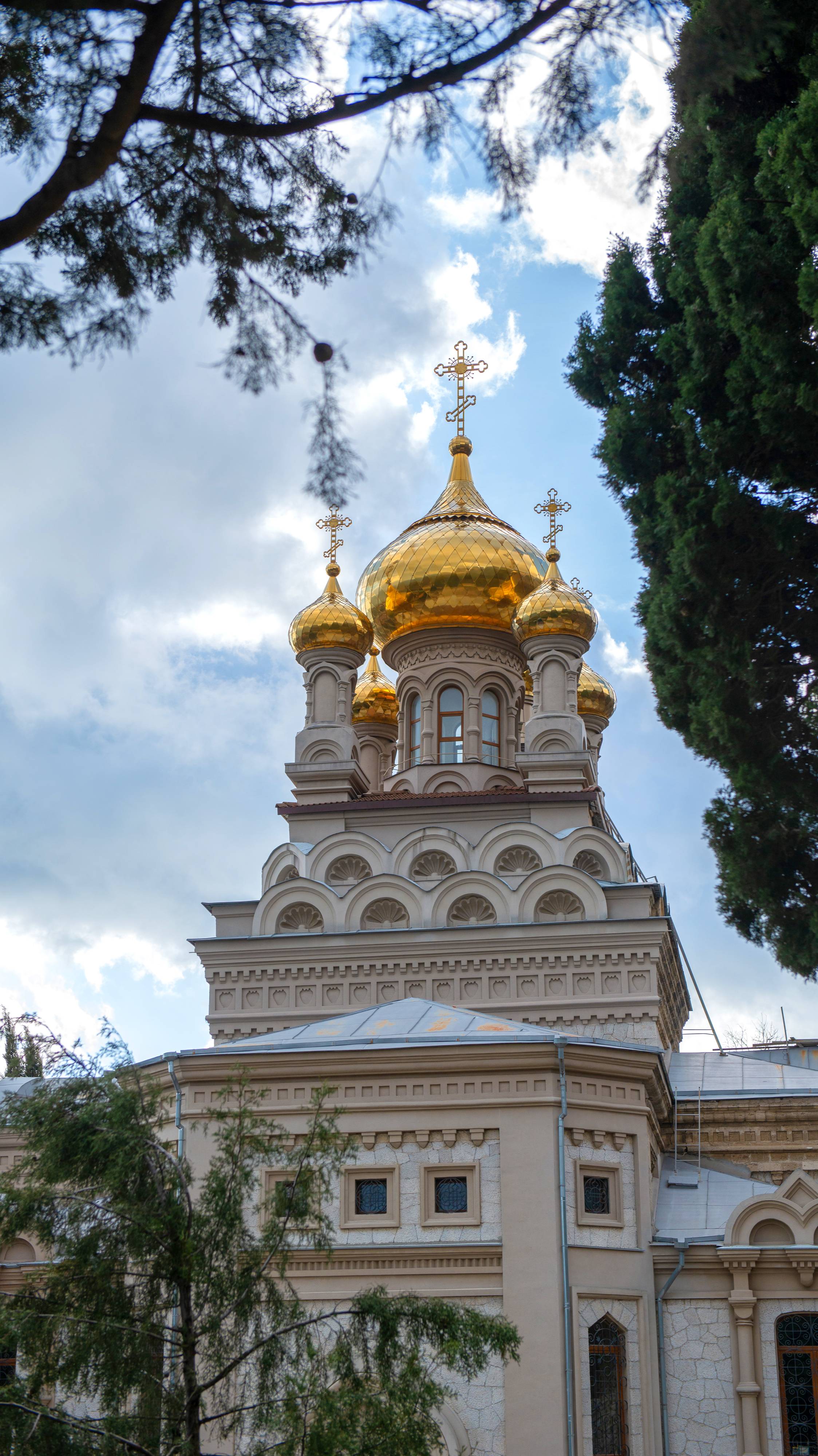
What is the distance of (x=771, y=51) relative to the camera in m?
8.80

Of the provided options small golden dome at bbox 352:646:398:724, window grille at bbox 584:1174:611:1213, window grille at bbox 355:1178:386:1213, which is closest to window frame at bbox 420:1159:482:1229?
window grille at bbox 355:1178:386:1213

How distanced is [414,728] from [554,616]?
2.90 metres

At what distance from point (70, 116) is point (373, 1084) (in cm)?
832

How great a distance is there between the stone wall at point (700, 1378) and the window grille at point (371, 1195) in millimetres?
2552

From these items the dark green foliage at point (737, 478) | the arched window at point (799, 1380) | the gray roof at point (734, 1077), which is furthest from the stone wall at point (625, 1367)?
the gray roof at point (734, 1077)

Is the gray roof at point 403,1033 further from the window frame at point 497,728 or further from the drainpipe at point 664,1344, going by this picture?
the window frame at point 497,728

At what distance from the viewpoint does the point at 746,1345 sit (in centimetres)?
1216

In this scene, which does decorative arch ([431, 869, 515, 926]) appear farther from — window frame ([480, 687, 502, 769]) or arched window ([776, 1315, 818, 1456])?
arched window ([776, 1315, 818, 1456])

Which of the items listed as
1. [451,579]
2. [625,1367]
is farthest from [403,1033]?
[451,579]

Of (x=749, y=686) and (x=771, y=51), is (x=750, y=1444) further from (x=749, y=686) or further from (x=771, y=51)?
(x=771, y=51)

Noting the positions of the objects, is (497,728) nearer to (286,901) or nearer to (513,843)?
(513,843)

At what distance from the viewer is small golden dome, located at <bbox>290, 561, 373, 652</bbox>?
874 inches

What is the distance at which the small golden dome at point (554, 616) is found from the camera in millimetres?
21562

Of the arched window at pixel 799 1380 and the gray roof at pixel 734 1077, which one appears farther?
the gray roof at pixel 734 1077
